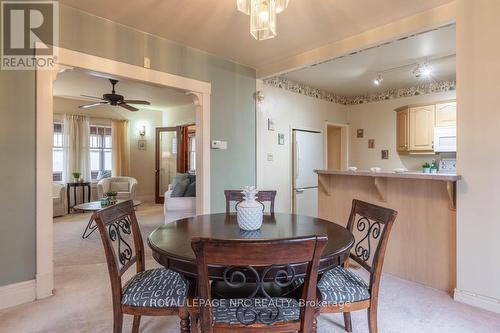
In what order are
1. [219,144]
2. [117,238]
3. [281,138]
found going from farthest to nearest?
[281,138] → [219,144] → [117,238]

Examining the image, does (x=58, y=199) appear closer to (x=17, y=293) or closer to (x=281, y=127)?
(x=17, y=293)

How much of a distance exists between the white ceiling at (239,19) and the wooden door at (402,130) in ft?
8.89

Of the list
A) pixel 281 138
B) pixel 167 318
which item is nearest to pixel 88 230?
pixel 167 318

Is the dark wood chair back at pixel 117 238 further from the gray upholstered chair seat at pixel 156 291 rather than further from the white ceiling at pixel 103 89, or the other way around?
the white ceiling at pixel 103 89

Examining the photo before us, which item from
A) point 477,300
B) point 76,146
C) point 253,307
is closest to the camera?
point 253,307

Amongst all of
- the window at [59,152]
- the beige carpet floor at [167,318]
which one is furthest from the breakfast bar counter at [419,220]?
the window at [59,152]

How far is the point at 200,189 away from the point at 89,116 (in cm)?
476

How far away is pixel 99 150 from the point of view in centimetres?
700

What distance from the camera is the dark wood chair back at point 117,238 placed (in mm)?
1457

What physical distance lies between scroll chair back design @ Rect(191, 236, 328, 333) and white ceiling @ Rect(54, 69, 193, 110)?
3.91 metres

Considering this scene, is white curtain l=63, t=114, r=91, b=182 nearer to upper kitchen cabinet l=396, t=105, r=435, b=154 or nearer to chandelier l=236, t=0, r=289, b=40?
chandelier l=236, t=0, r=289, b=40

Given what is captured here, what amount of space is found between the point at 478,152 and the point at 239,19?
234 centimetres

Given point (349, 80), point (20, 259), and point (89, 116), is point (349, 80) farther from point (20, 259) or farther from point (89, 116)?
point (89, 116)

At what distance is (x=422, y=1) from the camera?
240cm
